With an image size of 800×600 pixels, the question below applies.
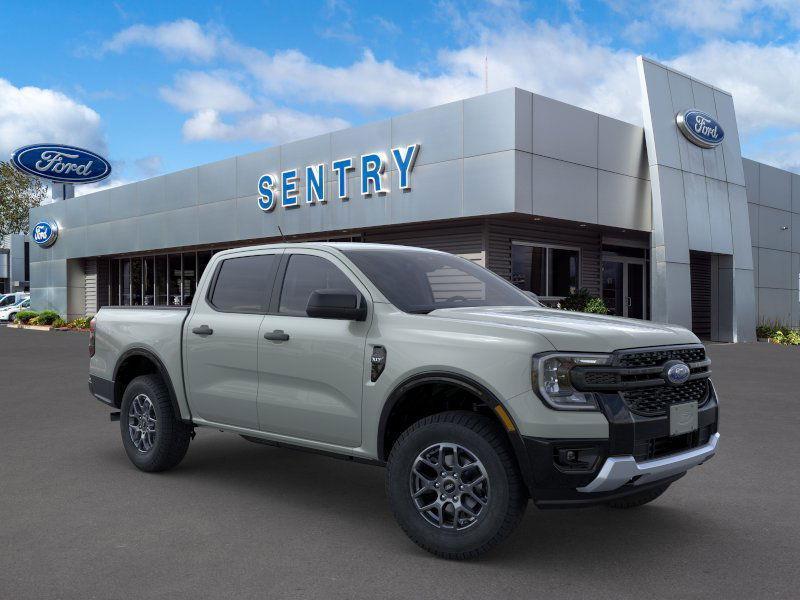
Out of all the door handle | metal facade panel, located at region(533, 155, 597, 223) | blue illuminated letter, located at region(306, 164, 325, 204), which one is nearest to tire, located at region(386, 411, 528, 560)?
the door handle

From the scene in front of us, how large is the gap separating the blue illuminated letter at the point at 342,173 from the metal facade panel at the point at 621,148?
6862 mm

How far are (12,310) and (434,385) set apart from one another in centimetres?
4277

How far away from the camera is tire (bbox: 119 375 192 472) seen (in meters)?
6.30

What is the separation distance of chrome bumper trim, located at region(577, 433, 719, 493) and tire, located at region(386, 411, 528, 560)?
0.43 m

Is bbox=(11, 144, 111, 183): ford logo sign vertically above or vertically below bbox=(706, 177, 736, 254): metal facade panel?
above

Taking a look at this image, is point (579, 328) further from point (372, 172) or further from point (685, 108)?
point (685, 108)

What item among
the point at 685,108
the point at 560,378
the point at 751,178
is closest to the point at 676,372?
the point at 560,378

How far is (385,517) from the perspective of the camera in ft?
17.2

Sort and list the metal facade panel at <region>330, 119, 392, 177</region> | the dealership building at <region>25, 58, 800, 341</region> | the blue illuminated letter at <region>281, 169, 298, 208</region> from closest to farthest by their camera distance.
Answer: the dealership building at <region>25, 58, 800, 341</region> < the metal facade panel at <region>330, 119, 392, 177</region> < the blue illuminated letter at <region>281, 169, 298, 208</region>

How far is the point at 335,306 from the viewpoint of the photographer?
4.72 metres

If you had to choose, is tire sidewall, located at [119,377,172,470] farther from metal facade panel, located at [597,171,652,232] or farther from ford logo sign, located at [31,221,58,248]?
ford logo sign, located at [31,221,58,248]

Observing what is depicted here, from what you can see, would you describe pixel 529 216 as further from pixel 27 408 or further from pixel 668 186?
pixel 27 408

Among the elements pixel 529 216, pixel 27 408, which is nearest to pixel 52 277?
pixel 529 216

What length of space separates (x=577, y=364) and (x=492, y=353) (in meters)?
0.46
